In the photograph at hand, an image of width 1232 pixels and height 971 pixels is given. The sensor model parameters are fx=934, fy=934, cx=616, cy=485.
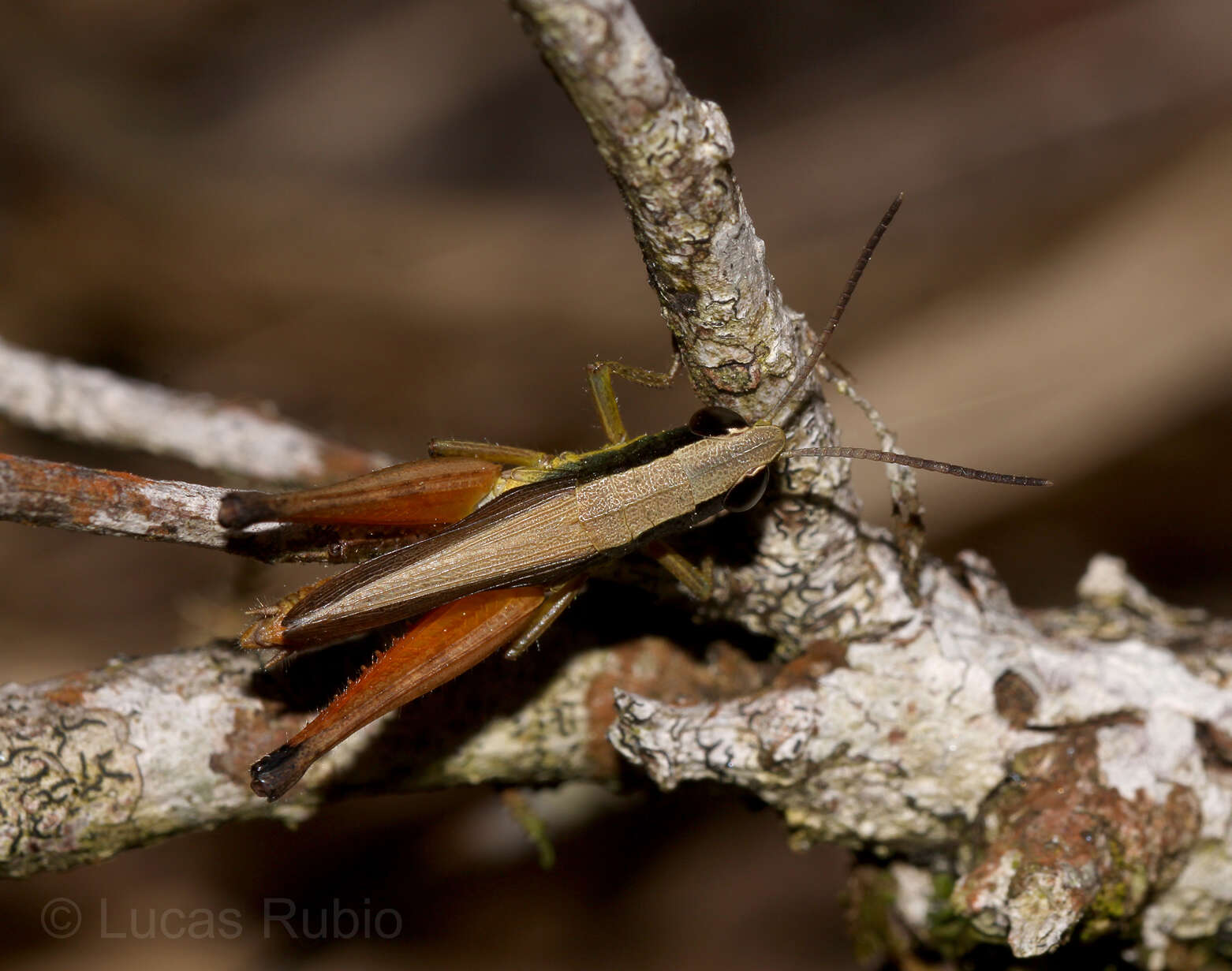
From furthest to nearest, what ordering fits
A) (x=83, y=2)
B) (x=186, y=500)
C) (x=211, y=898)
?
(x=83, y=2)
(x=211, y=898)
(x=186, y=500)

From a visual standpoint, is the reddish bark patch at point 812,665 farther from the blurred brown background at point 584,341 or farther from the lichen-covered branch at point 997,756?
the blurred brown background at point 584,341

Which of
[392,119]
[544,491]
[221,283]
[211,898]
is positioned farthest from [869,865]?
[392,119]

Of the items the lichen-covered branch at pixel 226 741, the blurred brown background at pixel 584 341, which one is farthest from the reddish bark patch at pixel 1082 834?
the blurred brown background at pixel 584 341

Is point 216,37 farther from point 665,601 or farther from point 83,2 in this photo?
point 665,601

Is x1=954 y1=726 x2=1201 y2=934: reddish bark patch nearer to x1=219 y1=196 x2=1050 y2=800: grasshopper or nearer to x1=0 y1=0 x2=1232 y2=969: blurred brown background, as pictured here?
x1=219 y1=196 x2=1050 y2=800: grasshopper

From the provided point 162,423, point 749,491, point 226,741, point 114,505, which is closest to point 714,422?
point 749,491

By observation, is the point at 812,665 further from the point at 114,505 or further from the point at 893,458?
the point at 114,505
